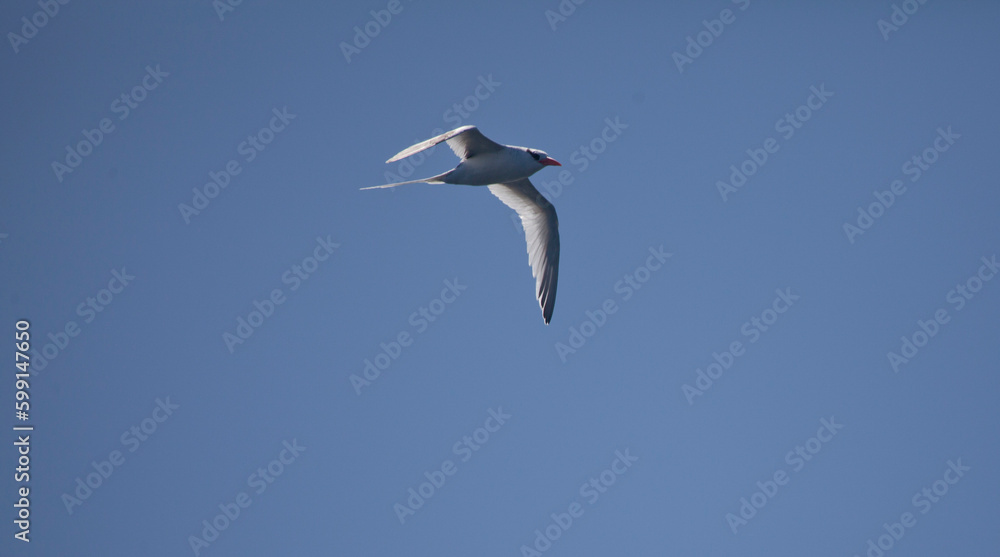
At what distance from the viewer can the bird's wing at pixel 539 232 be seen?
67.3ft

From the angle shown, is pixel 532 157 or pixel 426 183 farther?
pixel 532 157

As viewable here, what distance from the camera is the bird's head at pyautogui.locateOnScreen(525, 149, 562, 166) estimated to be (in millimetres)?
18312

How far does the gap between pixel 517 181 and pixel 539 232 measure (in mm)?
1106

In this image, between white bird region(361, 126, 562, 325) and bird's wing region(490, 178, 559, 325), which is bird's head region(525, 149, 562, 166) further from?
bird's wing region(490, 178, 559, 325)

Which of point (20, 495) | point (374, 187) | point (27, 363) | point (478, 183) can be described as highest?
point (478, 183)

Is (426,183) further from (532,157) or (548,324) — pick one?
(548,324)

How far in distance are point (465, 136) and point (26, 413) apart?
10410 mm

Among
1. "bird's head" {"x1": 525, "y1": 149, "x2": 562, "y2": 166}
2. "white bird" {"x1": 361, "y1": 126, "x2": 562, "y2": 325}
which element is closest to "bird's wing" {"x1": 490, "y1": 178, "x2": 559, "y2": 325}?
"white bird" {"x1": 361, "y1": 126, "x2": 562, "y2": 325}

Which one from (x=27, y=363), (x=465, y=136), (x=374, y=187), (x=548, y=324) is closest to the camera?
(x=374, y=187)

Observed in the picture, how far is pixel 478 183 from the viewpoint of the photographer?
18.0m

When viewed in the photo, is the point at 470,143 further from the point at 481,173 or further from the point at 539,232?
the point at 539,232

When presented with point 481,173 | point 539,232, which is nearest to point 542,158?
point 481,173

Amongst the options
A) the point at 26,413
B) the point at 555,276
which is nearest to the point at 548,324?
the point at 555,276

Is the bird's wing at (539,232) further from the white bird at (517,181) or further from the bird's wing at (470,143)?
the bird's wing at (470,143)
